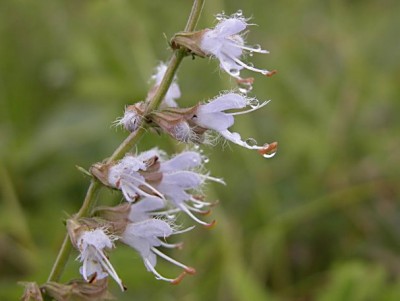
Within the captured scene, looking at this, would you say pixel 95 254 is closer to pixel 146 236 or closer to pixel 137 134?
pixel 146 236

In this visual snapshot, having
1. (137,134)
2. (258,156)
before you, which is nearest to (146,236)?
(137,134)

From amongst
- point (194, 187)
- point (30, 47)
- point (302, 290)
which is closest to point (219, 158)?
point (302, 290)

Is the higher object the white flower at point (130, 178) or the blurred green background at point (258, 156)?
the blurred green background at point (258, 156)

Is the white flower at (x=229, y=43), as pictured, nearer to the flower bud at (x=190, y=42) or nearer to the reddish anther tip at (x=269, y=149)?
the flower bud at (x=190, y=42)

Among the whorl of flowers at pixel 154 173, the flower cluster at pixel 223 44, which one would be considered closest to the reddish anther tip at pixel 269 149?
the whorl of flowers at pixel 154 173

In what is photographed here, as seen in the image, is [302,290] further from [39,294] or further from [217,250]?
[39,294]

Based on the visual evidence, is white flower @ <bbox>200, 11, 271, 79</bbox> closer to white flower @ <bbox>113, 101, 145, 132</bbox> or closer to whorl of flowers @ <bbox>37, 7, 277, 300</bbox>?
whorl of flowers @ <bbox>37, 7, 277, 300</bbox>
